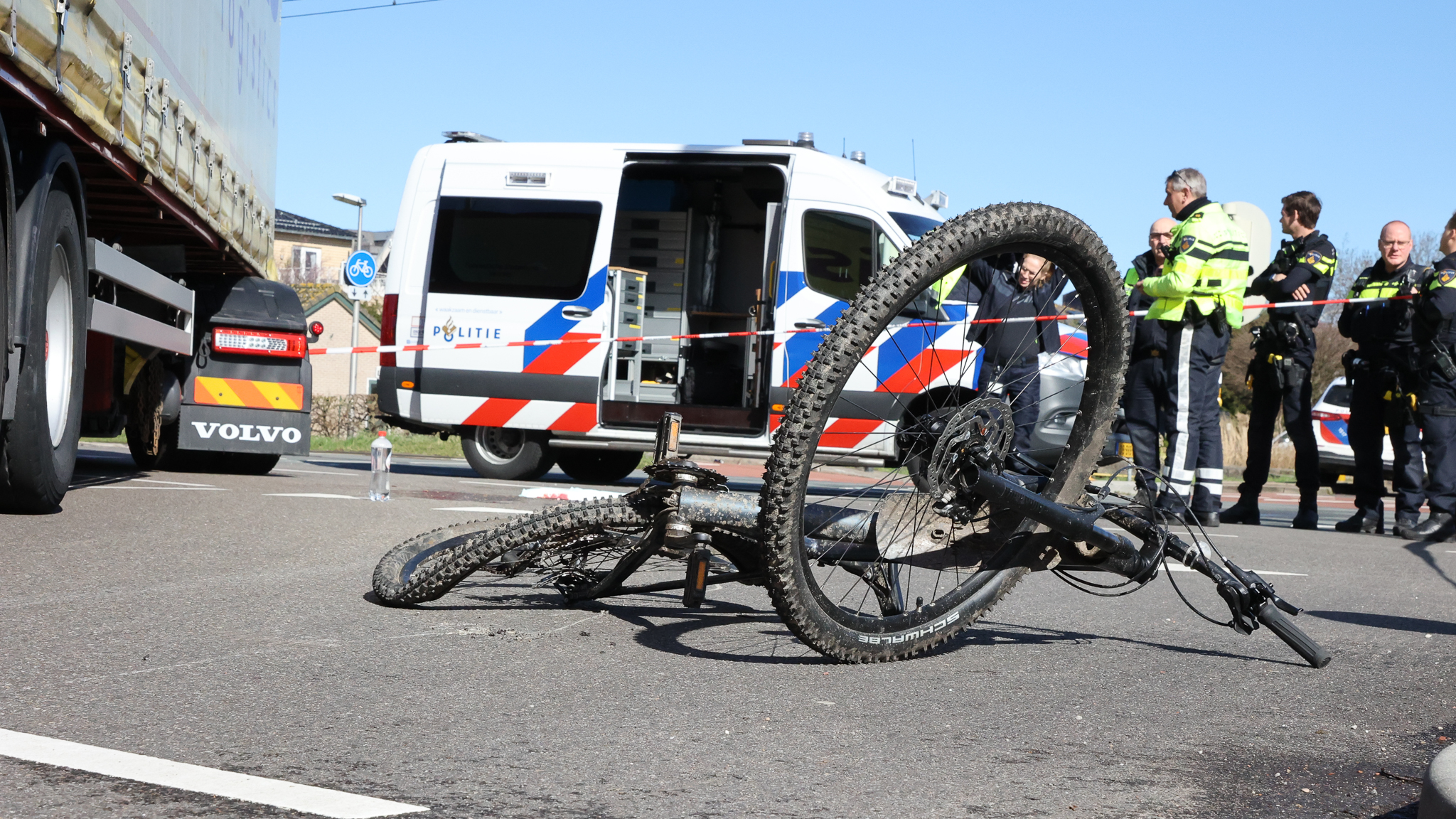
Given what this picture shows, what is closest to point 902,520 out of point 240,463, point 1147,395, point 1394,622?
point 1394,622

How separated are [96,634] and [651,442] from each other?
707 cm

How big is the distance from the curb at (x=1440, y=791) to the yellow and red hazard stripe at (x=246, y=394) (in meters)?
8.16

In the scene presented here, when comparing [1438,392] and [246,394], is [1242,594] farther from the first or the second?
[246,394]

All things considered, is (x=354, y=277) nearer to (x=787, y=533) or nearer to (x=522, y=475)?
(x=522, y=475)

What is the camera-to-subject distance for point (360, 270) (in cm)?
2003

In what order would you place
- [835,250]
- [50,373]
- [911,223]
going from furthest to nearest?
1. [911,223]
2. [835,250]
3. [50,373]

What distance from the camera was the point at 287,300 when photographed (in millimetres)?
10047

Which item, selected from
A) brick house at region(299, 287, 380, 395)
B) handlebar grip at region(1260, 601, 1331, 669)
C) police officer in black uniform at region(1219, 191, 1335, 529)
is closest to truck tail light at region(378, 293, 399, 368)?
police officer in black uniform at region(1219, 191, 1335, 529)

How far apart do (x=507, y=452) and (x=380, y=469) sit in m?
3.47

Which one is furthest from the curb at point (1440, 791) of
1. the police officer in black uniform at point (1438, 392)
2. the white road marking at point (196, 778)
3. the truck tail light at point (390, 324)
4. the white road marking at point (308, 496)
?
the truck tail light at point (390, 324)

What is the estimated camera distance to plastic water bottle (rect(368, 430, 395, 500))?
7883 mm

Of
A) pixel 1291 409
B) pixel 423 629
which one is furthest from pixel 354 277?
pixel 423 629

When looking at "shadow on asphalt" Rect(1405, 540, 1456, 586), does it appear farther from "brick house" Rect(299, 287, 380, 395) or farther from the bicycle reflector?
"brick house" Rect(299, 287, 380, 395)

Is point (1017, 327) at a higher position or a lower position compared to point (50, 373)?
higher
